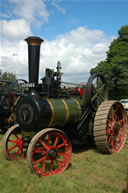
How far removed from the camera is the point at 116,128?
5.40 metres

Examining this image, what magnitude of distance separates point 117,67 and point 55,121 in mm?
17207

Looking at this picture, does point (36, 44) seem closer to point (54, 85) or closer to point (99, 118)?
point (54, 85)

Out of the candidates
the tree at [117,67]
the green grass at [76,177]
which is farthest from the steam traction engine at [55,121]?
the tree at [117,67]

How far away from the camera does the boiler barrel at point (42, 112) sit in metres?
4.02

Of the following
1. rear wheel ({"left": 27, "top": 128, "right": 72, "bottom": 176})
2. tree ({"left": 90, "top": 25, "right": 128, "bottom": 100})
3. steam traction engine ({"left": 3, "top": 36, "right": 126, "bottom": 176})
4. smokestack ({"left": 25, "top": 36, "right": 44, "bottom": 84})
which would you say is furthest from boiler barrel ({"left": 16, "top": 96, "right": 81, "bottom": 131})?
tree ({"left": 90, "top": 25, "right": 128, "bottom": 100})

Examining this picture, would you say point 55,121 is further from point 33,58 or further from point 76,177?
point 33,58

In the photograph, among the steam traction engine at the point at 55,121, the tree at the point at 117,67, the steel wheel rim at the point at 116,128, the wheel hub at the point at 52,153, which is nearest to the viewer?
the wheel hub at the point at 52,153

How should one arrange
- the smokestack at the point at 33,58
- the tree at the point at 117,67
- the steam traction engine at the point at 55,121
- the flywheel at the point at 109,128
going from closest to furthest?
the steam traction engine at the point at 55,121 → the smokestack at the point at 33,58 → the flywheel at the point at 109,128 → the tree at the point at 117,67

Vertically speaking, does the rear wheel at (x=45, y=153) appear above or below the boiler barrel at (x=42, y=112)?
below

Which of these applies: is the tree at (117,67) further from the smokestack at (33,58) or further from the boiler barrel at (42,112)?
the smokestack at (33,58)

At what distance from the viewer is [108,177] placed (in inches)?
150

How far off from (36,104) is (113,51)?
827 inches

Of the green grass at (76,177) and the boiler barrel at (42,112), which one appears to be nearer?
the green grass at (76,177)

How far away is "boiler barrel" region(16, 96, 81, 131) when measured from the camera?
158 inches
